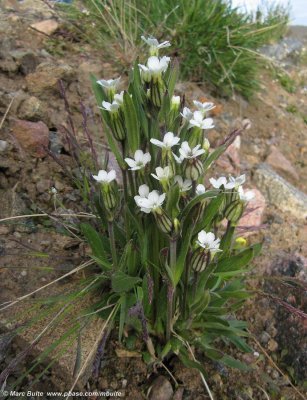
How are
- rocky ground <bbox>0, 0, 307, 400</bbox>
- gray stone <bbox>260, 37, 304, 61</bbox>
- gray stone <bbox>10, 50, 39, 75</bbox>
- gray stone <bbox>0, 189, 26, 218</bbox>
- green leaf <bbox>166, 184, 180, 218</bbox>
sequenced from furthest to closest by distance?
gray stone <bbox>260, 37, 304, 61</bbox> → gray stone <bbox>10, 50, 39, 75</bbox> → gray stone <bbox>0, 189, 26, 218</bbox> → rocky ground <bbox>0, 0, 307, 400</bbox> → green leaf <bbox>166, 184, 180, 218</bbox>

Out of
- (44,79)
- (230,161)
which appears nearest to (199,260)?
(230,161)

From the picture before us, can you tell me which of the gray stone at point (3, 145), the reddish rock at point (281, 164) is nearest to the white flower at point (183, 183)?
the gray stone at point (3, 145)

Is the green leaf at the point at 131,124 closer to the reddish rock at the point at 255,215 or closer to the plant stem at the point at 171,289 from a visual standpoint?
the plant stem at the point at 171,289

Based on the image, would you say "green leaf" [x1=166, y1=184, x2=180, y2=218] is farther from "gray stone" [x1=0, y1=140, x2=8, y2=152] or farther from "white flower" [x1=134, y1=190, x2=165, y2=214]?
"gray stone" [x1=0, y1=140, x2=8, y2=152]

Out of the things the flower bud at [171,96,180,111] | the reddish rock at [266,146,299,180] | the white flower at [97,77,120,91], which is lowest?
the reddish rock at [266,146,299,180]

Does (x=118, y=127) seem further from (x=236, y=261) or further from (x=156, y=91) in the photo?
(x=236, y=261)

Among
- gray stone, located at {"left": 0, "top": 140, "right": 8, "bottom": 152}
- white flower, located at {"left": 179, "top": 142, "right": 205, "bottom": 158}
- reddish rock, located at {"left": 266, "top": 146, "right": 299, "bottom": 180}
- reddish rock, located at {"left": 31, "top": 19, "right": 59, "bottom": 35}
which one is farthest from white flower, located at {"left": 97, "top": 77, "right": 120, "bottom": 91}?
reddish rock, located at {"left": 31, "top": 19, "right": 59, "bottom": 35}
